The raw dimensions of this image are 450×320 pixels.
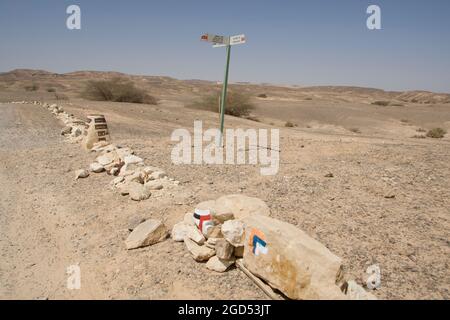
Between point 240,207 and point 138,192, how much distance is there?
5.74ft

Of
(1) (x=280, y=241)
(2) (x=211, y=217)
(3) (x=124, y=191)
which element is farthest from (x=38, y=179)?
(1) (x=280, y=241)

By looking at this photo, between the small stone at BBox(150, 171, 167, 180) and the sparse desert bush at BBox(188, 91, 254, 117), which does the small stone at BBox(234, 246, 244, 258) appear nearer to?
the small stone at BBox(150, 171, 167, 180)

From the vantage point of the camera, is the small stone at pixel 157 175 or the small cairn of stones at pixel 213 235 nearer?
the small cairn of stones at pixel 213 235

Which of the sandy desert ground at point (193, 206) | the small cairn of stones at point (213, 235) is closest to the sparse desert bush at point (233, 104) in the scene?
the sandy desert ground at point (193, 206)

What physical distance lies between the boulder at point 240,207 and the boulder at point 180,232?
400 millimetres

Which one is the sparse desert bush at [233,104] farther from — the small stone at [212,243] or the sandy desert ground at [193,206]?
the small stone at [212,243]

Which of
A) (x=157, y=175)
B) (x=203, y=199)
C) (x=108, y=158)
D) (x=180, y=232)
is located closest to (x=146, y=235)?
(x=180, y=232)

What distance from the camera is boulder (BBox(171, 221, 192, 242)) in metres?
3.44

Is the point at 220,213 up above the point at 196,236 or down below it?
above

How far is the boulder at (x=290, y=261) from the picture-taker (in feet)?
7.43

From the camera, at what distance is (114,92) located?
22.8 metres

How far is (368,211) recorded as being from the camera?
4.07 meters

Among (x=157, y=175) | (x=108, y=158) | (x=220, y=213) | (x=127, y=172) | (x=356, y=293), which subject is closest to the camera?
(x=356, y=293)

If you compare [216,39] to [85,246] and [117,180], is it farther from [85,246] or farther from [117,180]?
[85,246]
